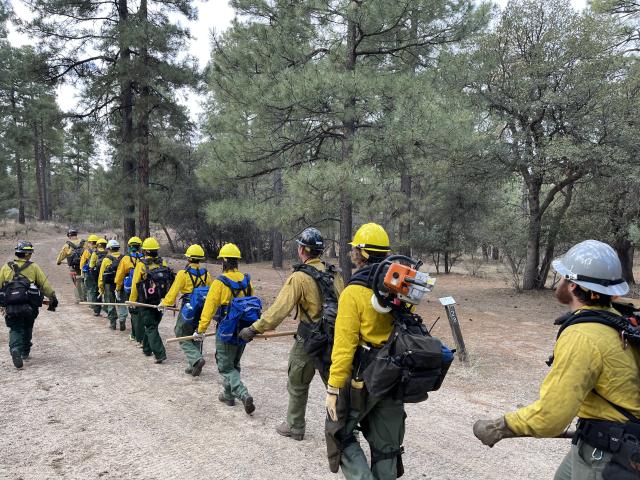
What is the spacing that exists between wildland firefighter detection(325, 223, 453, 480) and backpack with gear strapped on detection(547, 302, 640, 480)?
903mm

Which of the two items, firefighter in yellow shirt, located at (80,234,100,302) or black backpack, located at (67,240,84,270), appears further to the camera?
black backpack, located at (67,240,84,270)

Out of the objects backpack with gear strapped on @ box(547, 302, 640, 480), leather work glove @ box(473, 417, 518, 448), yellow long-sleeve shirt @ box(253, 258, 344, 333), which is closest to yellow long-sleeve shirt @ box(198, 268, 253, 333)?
yellow long-sleeve shirt @ box(253, 258, 344, 333)

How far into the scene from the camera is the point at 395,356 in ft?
9.32

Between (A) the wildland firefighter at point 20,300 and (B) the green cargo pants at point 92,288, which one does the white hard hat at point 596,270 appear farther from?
(B) the green cargo pants at point 92,288

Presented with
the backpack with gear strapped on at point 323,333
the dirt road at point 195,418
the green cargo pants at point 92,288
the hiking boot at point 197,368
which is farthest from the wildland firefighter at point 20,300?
the backpack with gear strapped on at point 323,333

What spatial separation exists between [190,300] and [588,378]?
17.9 ft

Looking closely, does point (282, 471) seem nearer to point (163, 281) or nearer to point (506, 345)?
point (163, 281)

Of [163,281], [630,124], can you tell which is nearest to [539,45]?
[630,124]

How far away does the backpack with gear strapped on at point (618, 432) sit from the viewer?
2033mm

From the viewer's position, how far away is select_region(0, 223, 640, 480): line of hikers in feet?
6.84

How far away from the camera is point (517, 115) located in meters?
13.3

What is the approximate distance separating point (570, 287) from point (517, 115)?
1244 cm

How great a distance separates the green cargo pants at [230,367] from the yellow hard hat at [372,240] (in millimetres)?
2730

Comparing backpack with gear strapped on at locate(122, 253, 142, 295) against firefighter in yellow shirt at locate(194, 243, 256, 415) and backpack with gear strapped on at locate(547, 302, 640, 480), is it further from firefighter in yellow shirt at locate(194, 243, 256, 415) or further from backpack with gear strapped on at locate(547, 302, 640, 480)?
backpack with gear strapped on at locate(547, 302, 640, 480)
